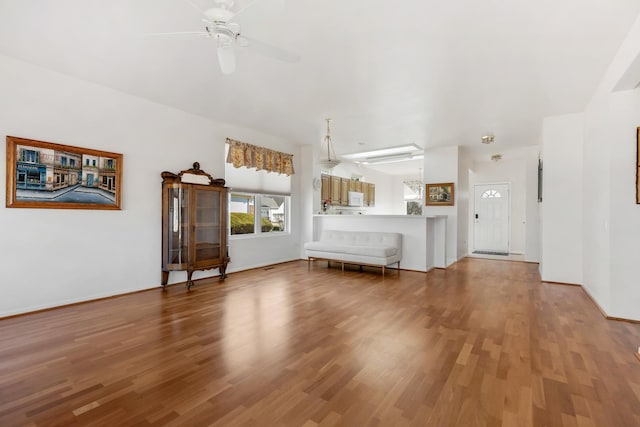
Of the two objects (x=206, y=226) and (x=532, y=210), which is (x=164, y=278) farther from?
(x=532, y=210)

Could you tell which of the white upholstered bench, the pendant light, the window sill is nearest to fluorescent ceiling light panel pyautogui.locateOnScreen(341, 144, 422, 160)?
the pendant light

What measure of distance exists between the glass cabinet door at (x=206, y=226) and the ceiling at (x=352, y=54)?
1366mm

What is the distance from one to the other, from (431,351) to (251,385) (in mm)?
1419

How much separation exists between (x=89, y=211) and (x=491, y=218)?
361 inches

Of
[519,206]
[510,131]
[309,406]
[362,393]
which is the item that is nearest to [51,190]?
[309,406]

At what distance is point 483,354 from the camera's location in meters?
2.35

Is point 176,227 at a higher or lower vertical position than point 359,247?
higher

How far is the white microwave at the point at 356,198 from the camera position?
9.12m

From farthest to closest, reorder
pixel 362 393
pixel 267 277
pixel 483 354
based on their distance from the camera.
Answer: pixel 267 277 < pixel 483 354 < pixel 362 393

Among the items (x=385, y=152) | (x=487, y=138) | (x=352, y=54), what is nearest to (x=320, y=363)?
(x=352, y=54)

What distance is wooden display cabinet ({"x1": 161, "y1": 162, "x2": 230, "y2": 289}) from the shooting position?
4422mm

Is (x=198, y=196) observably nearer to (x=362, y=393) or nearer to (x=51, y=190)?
(x=51, y=190)

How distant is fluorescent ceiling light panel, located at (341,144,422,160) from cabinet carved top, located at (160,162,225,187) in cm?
377

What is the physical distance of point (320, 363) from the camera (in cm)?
222
